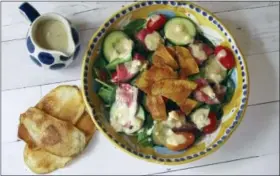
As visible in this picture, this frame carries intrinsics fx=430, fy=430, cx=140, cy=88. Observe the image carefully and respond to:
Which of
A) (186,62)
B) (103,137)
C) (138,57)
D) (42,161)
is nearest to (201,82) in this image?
(186,62)

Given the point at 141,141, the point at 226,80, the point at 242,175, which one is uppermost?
the point at 226,80

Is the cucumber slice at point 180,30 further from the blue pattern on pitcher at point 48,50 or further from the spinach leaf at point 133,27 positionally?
the blue pattern on pitcher at point 48,50

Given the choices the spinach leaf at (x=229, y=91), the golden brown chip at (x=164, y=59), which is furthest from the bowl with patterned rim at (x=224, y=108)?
the golden brown chip at (x=164, y=59)

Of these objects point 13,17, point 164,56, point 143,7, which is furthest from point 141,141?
point 13,17

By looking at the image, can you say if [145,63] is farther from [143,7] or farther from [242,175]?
[242,175]

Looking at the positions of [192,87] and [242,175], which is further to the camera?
[242,175]

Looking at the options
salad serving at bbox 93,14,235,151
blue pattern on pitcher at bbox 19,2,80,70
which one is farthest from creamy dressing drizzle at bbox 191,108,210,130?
blue pattern on pitcher at bbox 19,2,80,70
